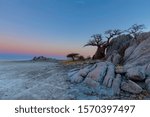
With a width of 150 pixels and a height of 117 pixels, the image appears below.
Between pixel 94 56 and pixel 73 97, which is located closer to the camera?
pixel 73 97

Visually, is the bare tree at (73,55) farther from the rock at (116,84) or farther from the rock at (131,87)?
the rock at (131,87)

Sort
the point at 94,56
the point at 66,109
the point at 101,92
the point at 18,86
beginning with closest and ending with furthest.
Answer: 1. the point at 66,109
2. the point at 101,92
3. the point at 18,86
4. the point at 94,56

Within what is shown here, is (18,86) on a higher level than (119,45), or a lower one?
lower

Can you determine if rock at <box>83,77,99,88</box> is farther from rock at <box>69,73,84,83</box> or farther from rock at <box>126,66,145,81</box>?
rock at <box>126,66,145,81</box>

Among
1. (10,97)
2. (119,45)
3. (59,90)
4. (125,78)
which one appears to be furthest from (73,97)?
(119,45)

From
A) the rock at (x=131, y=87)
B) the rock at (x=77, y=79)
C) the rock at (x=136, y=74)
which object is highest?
the rock at (x=136, y=74)

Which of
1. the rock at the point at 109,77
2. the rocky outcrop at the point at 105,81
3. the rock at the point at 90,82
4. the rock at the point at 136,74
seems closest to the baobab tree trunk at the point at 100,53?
the rocky outcrop at the point at 105,81

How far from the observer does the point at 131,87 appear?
10555 mm

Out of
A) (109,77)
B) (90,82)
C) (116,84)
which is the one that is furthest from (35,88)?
(116,84)

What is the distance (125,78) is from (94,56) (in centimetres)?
1772

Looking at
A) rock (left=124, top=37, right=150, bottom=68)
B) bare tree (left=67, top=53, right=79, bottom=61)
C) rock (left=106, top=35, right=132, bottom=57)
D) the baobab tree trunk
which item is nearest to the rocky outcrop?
rock (left=124, top=37, right=150, bottom=68)

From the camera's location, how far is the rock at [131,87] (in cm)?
1034

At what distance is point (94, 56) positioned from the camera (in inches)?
1155

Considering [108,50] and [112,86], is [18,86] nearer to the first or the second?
[112,86]
